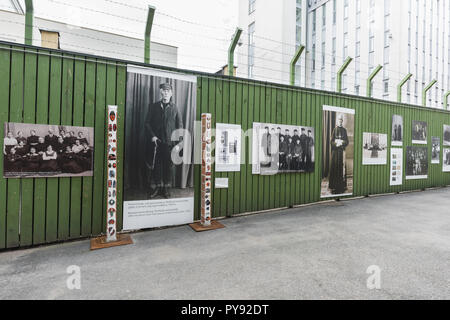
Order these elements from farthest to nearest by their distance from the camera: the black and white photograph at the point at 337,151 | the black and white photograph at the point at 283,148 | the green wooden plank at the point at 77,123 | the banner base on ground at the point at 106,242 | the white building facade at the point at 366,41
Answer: the white building facade at the point at 366,41 < the black and white photograph at the point at 337,151 < the black and white photograph at the point at 283,148 < the green wooden plank at the point at 77,123 < the banner base on ground at the point at 106,242

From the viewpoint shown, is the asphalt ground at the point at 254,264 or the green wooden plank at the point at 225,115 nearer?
the asphalt ground at the point at 254,264

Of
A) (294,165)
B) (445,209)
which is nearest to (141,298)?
(294,165)

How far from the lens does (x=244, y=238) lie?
4.25 metres

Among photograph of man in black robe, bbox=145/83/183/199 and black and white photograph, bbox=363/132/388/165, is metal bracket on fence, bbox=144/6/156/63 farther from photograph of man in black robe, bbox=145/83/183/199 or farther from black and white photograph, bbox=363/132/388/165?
black and white photograph, bbox=363/132/388/165

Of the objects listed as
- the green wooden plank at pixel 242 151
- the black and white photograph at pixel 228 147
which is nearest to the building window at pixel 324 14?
the green wooden plank at pixel 242 151

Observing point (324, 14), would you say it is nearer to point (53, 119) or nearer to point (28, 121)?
point (53, 119)

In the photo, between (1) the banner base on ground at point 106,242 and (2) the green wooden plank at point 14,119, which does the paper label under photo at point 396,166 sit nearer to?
(1) the banner base on ground at point 106,242

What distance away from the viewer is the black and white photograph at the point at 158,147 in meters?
4.65

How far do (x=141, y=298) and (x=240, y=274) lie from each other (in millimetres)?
1185

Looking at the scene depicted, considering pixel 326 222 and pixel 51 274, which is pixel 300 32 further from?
pixel 51 274

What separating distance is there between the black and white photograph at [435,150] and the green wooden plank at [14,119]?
13491 millimetres

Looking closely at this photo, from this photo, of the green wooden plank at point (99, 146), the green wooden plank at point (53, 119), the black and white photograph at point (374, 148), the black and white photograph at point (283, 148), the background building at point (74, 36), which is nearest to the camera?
the green wooden plank at point (53, 119)

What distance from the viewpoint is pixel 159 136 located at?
4.87 meters

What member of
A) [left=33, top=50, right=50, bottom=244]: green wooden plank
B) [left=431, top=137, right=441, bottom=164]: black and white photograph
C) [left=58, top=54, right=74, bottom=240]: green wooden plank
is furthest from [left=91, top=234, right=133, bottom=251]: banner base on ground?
[left=431, top=137, right=441, bottom=164]: black and white photograph
